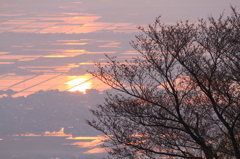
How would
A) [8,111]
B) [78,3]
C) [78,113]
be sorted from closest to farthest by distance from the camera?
[78,113], [8,111], [78,3]

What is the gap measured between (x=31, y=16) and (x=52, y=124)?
82598 mm

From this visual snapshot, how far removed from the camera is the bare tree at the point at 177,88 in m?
10.7

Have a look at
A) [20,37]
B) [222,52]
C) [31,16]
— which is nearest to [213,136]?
[222,52]

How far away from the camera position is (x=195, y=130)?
1068 cm

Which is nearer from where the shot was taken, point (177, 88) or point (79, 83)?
point (177, 88)

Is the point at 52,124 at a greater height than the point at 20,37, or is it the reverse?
the point at 20,37

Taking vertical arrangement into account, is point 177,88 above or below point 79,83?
below

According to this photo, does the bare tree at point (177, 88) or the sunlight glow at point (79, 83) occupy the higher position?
the sunlight glow at point (79, 83)

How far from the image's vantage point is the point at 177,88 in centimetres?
1135

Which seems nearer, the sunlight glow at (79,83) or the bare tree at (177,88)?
the bare tree at (177,88)

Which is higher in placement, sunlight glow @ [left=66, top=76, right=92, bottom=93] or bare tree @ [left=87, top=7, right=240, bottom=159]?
sunlight glow @ [left=66, top=76, right=92, bottom=93]

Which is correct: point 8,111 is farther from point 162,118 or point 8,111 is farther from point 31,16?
point 31,16

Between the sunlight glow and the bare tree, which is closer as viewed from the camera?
the bare tree

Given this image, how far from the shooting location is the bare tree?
10.7 meters
